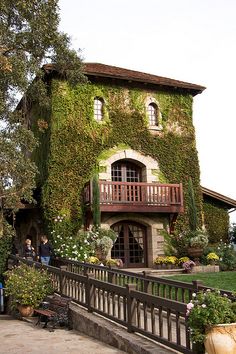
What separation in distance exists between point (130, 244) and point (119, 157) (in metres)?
3.87

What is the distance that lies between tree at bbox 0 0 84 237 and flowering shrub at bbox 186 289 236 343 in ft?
32.1

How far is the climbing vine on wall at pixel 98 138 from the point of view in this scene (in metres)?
19.7

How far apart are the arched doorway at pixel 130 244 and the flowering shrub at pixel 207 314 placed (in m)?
14.6

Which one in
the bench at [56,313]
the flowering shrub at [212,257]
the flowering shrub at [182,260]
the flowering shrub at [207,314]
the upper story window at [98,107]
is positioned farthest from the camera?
the upper story window at [98,107]

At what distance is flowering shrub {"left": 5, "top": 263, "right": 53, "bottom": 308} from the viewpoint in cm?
1227

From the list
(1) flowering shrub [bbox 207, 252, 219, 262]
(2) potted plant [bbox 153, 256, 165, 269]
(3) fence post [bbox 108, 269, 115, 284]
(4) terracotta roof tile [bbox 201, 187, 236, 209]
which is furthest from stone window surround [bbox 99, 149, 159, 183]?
(3) fence post [bbox 108, 269, 115, 284]

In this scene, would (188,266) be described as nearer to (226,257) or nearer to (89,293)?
(226,257)

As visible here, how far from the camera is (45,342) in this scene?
9.03 metres

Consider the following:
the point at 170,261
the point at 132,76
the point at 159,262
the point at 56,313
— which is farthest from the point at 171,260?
the point at 56,313

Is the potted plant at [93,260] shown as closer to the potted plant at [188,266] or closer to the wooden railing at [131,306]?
the potted plant at [188,266]

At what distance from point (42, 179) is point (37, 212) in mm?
1532

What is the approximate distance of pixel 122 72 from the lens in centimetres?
2172

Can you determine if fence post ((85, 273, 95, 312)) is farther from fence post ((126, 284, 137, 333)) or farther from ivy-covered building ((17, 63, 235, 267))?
ivy-covered building ((17, 63, 235, 267))

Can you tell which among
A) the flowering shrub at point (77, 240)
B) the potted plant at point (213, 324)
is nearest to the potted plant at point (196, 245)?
the flowering shrub at point (77, 240)
